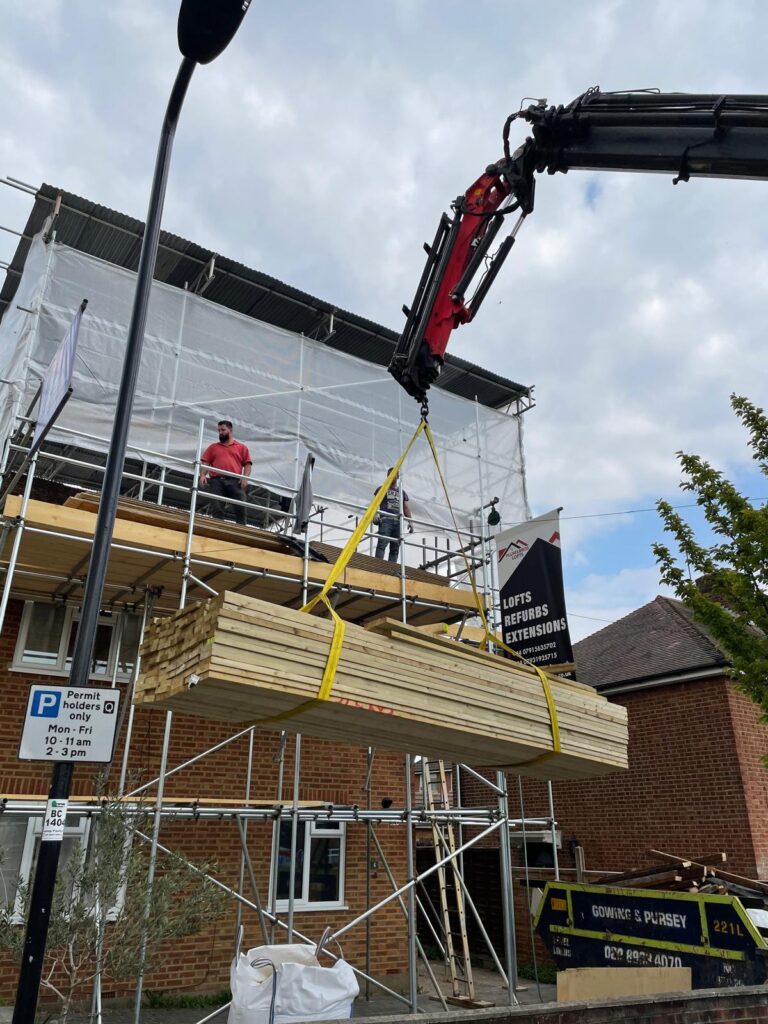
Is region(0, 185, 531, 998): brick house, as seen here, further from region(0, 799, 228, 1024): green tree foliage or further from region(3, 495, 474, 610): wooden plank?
region(0, 799, 228, 1024): green tree foliage

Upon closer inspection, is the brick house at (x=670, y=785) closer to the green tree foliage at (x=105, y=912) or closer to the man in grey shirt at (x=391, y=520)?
the man in grey shirt at (x=391, y=520)

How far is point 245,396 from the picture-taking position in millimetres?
11758

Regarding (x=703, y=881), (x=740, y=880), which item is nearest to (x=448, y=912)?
(x=703, y=881)

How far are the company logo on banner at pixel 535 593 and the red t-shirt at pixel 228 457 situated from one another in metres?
3.91

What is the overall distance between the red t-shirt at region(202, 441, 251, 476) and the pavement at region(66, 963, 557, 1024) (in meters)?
5.88

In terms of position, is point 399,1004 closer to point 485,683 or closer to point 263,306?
point 485,683

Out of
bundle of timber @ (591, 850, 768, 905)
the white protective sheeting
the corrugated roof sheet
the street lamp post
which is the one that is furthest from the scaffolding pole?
the corrugated roof sheet

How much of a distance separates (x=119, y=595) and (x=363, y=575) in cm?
312

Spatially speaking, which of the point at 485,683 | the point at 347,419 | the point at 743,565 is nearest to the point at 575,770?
the point at 485,683

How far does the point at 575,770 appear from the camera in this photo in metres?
6.49

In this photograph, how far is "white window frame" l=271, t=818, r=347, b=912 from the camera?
10.2 m

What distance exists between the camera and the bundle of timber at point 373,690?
451cm

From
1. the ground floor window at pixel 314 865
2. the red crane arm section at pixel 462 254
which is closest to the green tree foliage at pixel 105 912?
the red crane arm section at pixel 462 254

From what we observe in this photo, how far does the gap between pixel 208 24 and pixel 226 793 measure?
842cm
